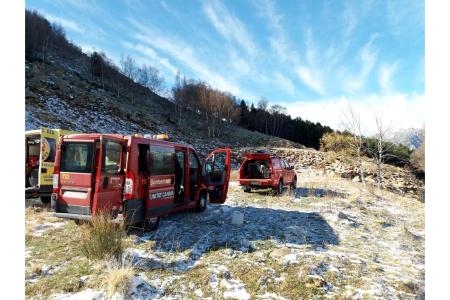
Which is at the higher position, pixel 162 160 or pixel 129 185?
pixel 162 160

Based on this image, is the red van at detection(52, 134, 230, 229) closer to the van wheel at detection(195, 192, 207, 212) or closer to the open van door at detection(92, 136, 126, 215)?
the open van door at detection(92, 136, 126, 215)

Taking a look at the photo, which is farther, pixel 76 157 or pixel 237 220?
pixel 237 220

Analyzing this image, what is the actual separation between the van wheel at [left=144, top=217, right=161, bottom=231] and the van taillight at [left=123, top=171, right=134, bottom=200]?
113 centimetres

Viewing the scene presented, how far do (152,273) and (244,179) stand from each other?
9.41 meters

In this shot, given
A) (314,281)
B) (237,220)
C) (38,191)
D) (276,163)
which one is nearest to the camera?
(314,281)

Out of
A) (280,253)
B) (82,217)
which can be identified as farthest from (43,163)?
(280,253)

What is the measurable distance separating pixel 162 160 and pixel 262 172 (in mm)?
7497

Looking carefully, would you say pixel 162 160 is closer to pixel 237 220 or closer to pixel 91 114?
pixel 237 220

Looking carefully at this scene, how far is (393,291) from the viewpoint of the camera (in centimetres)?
483

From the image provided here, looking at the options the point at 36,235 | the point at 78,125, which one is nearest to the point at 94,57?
the point at 78,125

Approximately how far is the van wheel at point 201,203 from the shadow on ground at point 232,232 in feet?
0.67

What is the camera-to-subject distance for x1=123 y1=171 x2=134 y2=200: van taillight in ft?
21.8

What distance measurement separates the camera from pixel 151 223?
764 centimetres

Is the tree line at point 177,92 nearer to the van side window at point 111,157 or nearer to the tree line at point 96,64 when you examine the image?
the tree line at point 96,64
